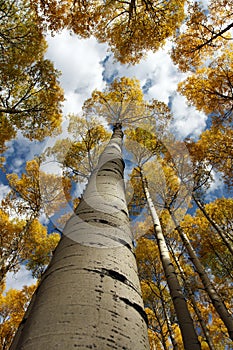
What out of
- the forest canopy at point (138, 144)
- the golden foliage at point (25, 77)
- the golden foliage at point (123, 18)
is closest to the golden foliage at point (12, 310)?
the forest canopy at point (138, 144)

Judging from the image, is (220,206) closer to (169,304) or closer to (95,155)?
(169,304)

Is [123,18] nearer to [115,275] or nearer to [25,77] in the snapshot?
[25,77]

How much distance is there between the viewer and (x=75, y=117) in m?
9.28

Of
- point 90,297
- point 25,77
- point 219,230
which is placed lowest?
point 90,297

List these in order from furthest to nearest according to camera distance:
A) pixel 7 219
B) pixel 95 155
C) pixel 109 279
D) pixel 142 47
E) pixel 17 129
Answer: pixel 7 219 → pixel 95 155 → pixel 17 129 → pixel 142 47 → pixel 109 279

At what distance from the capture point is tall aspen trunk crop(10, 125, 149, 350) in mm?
558

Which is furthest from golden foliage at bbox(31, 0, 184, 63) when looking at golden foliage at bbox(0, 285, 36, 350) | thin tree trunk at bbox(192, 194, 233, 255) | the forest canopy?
golden foliage at bbox(0, 285, 36, 350)

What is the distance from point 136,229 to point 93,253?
10.7 metres

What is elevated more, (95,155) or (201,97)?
(201,97)

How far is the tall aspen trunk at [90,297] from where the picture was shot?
0.56 m

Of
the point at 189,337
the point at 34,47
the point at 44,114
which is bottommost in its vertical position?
the point at 189,337

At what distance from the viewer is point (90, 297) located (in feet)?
2.20

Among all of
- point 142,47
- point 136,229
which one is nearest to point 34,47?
point 142,47

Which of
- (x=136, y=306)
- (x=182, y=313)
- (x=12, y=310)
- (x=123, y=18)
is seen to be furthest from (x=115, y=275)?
(x=12, y=310)
